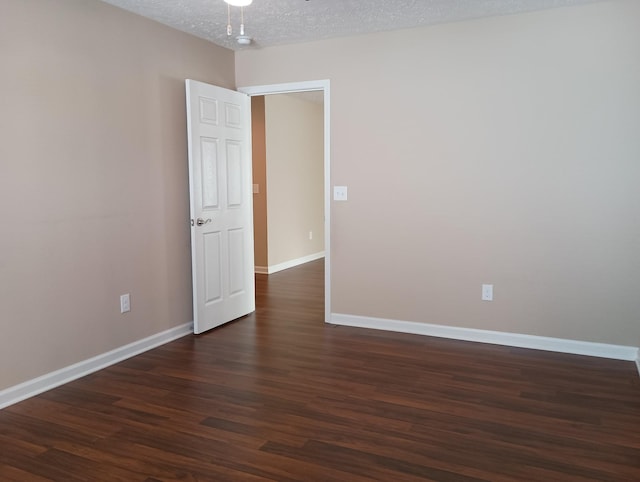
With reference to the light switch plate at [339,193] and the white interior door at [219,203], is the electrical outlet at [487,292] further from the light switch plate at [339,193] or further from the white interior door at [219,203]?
the white interior door at [219,203]

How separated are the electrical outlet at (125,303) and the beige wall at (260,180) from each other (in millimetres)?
3189

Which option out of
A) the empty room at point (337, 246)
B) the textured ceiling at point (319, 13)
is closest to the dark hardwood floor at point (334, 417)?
the empty room at point (337, 246)

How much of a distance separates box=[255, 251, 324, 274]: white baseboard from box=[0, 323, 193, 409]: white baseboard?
2659 mm

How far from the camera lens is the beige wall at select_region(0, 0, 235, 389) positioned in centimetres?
288

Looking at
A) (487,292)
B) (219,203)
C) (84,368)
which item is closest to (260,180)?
(219,203)

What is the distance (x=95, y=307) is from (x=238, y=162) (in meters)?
1.79

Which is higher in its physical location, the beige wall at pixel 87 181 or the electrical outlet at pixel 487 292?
the beige wall at pixel 87 181

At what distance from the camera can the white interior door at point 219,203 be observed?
13.3 feet

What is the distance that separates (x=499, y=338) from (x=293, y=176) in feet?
14.2

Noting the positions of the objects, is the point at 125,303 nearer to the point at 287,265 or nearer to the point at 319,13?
the point at 319,13

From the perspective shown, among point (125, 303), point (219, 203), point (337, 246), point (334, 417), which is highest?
point (219, 203)

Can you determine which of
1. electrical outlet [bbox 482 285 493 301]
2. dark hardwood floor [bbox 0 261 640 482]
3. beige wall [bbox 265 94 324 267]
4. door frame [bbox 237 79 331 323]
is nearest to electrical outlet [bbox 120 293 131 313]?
dark hardwood floor [bbox 0 261 640 482]

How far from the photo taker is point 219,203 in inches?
170

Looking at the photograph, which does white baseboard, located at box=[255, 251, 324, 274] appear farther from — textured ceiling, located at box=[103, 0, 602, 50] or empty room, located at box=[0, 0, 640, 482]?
textured ceiling, located at box=[103, 0, 602, 50]
